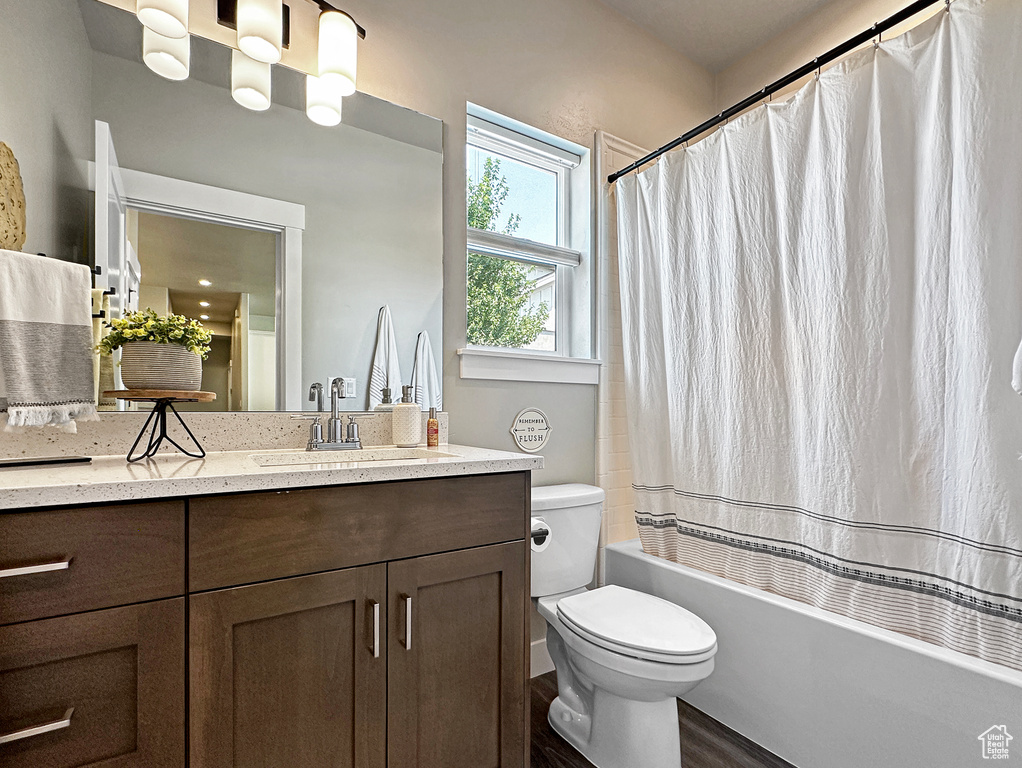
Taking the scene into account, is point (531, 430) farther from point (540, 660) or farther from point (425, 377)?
point (540, 660)

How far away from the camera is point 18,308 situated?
106 centimetres

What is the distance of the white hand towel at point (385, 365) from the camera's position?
1.70m

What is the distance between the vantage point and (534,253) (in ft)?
7.24

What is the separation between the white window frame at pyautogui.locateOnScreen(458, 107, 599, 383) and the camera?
6.47ft

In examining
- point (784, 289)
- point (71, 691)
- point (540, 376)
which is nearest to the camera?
point (71, 691)

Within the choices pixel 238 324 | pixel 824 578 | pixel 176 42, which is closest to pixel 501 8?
pixel 176 42

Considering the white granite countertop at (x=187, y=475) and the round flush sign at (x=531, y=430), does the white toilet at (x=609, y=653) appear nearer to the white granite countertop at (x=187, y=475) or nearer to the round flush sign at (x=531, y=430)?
the round flush sign at (x=531, y=430)

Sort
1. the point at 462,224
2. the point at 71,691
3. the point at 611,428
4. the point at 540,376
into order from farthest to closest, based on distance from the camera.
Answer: the point at 611,428 → the point at 540,376 → the point at 462,224 → the point at 71,691

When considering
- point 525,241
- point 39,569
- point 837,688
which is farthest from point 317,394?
point 837,688

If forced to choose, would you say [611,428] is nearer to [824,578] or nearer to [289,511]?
[824,578]

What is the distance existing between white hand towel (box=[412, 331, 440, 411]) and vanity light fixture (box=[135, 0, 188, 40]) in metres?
0.99

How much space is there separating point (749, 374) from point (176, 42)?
1.87 metres

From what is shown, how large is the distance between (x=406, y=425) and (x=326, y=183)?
777 mm

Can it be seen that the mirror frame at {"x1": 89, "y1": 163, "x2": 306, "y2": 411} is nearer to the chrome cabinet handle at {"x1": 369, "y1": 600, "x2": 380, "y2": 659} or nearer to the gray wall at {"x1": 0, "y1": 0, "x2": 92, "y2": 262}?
the gray wall at {"x1": 0, "y1": 0, "x2": 92, "y2": 262}
